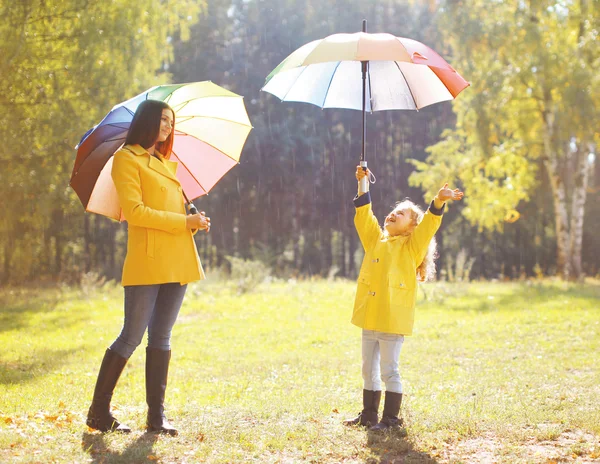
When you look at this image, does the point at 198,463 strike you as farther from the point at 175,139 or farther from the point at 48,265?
the point at 48,265

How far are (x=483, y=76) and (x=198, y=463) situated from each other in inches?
599

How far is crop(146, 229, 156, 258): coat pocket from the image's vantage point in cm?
439

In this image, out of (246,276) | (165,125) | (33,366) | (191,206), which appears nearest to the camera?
(165,125)

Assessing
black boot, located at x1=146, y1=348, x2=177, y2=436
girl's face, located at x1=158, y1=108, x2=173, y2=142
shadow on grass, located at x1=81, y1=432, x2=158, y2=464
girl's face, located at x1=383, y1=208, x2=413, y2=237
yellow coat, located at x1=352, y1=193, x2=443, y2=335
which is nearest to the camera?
shadow on grass, located at x1=81, y1=432, x2=158, y2=464

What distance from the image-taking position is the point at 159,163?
452 cm

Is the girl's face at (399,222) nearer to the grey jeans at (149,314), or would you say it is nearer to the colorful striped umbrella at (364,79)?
the colorful striped umbrella at (364,79)

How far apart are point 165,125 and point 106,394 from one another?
181 centimetres

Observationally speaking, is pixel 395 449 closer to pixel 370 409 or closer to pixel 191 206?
pixel 370 409

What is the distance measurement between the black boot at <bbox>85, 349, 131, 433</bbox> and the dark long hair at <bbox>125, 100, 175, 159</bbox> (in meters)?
1.37

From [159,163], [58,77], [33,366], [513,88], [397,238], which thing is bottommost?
[33,366]

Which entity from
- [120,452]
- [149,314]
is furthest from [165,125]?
[120,452]

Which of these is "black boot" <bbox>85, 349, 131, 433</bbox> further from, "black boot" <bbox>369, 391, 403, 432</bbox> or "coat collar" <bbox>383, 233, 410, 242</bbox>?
"coat collar" <bbox>383, 233, 410, 242</bbox>

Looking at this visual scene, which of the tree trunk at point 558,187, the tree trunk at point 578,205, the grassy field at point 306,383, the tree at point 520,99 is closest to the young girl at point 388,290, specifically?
the grassy field at point 306,383

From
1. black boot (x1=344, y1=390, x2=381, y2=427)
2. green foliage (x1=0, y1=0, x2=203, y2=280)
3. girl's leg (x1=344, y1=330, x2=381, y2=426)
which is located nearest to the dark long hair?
girl's leg (x1=344, y1=330, x2=381, y2=426)
